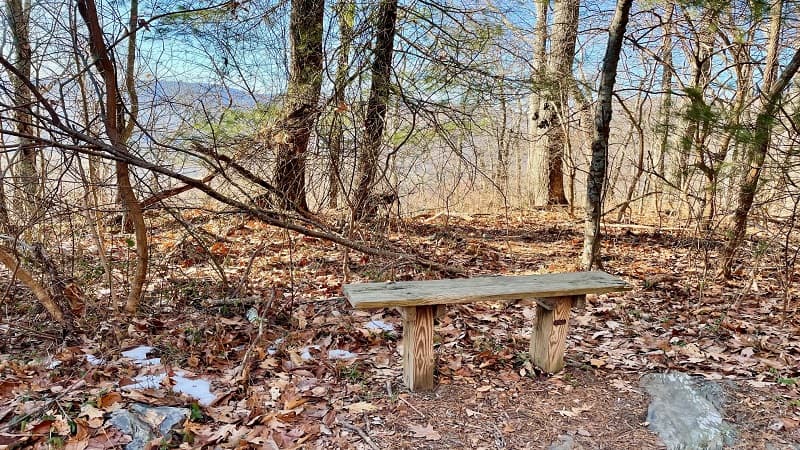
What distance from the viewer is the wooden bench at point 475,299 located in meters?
2.92

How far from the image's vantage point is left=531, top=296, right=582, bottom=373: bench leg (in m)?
3.26

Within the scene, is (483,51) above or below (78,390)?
above

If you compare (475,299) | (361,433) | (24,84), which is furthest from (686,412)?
(24,84)

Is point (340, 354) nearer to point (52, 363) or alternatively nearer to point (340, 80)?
point (52, 363)

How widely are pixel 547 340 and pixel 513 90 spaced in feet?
10.3

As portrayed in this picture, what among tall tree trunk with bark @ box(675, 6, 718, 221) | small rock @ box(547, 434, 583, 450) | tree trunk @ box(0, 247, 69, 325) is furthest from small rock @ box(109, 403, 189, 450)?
tall tree trunk with bark @ box(675, 6, 718, 221)

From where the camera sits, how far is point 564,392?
3.16m

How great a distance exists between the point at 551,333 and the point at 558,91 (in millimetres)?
4325

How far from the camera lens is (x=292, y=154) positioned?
5199 mm

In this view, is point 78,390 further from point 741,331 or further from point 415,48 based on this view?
point 741,331

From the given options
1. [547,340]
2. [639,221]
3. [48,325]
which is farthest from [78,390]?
[639,221]

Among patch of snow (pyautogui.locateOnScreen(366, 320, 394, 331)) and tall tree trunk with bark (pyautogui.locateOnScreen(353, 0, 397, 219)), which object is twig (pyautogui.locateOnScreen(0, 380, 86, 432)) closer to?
patch of snow (pyautogui.locateOnScreen(366, 320, 394, 331))

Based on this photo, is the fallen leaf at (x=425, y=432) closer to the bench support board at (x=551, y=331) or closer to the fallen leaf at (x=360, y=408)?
the fallen leaf at (x=360, y=408)

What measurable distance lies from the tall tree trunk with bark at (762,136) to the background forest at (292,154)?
0.02m
